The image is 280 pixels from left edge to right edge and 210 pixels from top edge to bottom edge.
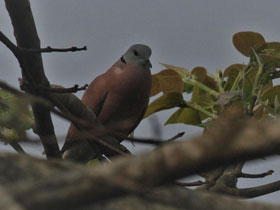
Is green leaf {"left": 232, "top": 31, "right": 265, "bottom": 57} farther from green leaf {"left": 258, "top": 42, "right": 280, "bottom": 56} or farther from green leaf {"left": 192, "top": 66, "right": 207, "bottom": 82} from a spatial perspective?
green leaf {"left": 192, "top": 66, "right": 207, "bottom": 82}

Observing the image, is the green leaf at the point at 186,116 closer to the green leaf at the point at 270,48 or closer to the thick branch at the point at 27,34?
the green leaf at the point at 270,48

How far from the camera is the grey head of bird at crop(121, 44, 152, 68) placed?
582cm

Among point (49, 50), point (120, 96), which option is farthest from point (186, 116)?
point (120, 96)

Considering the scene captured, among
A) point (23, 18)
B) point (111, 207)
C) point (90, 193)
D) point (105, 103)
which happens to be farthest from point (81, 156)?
point (90, 193)

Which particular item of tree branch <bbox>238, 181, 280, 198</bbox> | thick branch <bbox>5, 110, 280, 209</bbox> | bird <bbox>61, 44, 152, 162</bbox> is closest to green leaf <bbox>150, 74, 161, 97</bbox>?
tree branch <bbox>238, 181, 280, 198</bbox>

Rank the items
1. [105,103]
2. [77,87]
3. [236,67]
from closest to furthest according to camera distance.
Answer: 1. [77,87]
2. [236,67]
3. [105,103]

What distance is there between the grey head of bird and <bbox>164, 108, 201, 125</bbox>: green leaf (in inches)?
80.1

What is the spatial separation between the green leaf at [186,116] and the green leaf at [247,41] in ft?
1.60

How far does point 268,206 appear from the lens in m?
1.82

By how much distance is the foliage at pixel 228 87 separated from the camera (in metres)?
3.48

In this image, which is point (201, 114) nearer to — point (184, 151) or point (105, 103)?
point (105, 103)

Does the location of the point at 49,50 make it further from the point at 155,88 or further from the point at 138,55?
the point at 138,55

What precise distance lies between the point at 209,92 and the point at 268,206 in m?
1.99

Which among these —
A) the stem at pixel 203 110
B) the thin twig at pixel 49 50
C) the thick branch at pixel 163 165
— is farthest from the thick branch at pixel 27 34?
the thick branch at pixel 163 165
